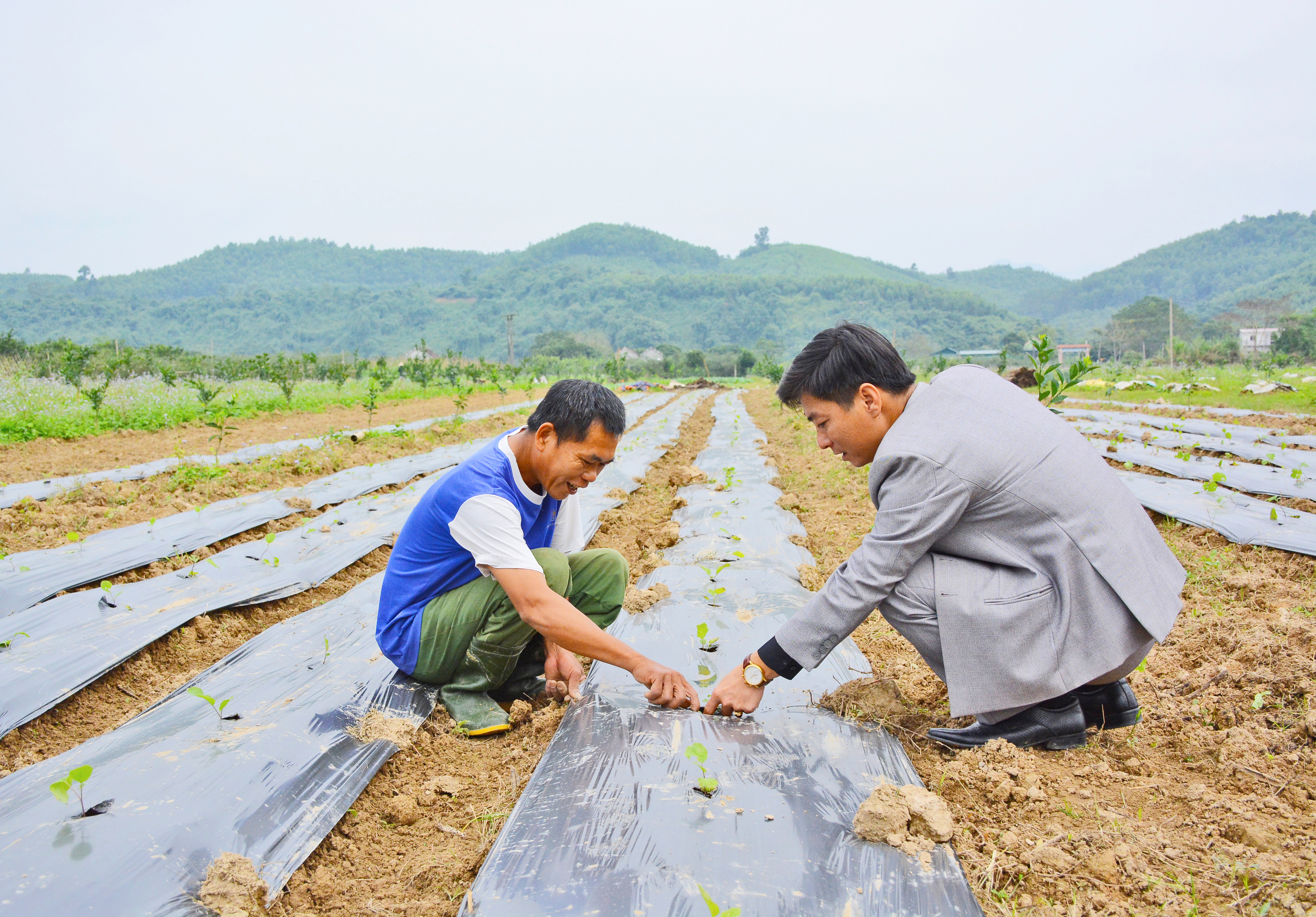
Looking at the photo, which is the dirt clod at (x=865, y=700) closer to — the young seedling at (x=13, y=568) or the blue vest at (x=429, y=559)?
the blue vest at (x=429, y=559)

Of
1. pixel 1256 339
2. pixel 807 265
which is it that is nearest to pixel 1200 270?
pixel 807 265

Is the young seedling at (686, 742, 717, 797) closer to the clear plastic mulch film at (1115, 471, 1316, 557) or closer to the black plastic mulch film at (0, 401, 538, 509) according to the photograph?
the clear plastic mulch film at (1115, 471, 1316, 557)

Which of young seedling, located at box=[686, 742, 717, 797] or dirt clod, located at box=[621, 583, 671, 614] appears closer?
young seedling, located at box=[686, 742, 717, 797]

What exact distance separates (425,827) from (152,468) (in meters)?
6.41

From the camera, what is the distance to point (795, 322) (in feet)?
268

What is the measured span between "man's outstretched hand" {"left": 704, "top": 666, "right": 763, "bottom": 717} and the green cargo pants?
23.3 inches

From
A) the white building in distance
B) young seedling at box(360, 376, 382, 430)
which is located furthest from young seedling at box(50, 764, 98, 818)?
the white building in distance

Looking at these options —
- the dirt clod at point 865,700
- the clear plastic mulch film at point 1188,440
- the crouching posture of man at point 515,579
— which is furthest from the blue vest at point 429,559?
the clear plastic mulch film at point 1188,440

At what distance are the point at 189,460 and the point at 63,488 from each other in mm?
1347

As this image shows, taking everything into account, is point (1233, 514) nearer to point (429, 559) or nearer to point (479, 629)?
point (479, 629)

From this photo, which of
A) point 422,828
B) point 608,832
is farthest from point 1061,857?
point 422,828

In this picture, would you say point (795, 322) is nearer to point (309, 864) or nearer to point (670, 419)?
point (670, 419)

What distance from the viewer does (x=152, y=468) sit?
6766 millimetres

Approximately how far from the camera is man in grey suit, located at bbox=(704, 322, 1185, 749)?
5.97 feet
